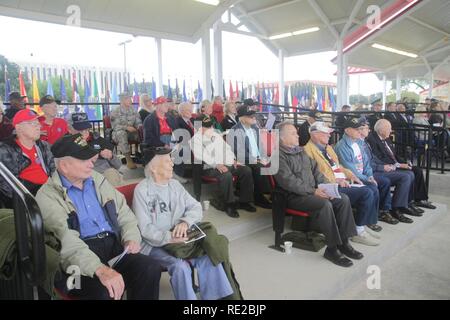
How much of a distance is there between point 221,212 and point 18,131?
197 centimetres

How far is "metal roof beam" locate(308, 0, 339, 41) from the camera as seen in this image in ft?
29.8

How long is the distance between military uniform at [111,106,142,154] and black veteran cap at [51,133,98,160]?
3.07 metres

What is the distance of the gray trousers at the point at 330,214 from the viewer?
288cm

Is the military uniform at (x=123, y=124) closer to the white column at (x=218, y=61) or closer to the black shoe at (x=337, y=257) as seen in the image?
the black shoe at (x=337, y=257)

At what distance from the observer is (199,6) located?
749cm

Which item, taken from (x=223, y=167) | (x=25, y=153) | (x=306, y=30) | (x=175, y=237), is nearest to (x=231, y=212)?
(x=223, y=167)

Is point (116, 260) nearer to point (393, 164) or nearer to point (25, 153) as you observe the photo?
point (25, 153)

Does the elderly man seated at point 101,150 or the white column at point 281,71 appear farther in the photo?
the white column at point 281,71

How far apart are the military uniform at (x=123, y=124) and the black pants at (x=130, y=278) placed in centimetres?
314

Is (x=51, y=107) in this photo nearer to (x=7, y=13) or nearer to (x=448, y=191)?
(x=7, y=13)

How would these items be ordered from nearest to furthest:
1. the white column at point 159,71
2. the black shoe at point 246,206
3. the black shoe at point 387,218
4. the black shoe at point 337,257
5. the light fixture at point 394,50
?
1. the black shoe at point 337,257
2. the black shoe at point 246,206
3. the black shoe at point 387,218
4. the white column at point 159,71
5. the light fixture at point 394,50

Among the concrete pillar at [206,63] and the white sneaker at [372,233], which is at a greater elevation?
the concrete pillar at [206,63]

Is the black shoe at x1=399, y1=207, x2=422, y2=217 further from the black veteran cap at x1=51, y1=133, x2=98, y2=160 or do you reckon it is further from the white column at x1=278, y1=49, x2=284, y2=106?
the white column at x1=278, y1=49, x2=284, y2=106

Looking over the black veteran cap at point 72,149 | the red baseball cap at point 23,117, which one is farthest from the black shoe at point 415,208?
the red baseball cap at point 23,117
